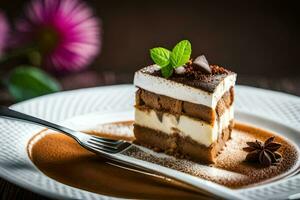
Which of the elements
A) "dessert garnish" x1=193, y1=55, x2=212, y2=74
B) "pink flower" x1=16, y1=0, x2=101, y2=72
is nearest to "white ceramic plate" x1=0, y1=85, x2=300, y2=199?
"dessert garnish" x1=193, y1=55, x2=212, y2=74

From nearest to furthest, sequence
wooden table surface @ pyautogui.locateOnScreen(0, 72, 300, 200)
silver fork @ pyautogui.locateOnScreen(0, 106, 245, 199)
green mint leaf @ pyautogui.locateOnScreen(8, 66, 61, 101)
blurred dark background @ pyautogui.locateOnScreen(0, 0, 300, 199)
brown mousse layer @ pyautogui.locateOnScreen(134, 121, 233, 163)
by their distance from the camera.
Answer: silver fork @ pyautogui.locateOnScreen(0, 106, 245, 199) < brown mousse layer @ pyautogui.locateOnScreen(134, 121, 233, 163) < green mint leaf @ pyautogui.locateOnScreen(8, 66, 61, 101) < wooden table surface @ pyautogui.locateOnScreen(0, 72, 300, 200) < blurred dark background @ pyautogui.locateOnScreen(0, 0, 300, 199)

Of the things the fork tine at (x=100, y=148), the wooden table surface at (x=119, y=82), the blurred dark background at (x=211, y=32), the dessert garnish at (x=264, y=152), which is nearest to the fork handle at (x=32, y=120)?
the fork tine at (x=100, y=148)

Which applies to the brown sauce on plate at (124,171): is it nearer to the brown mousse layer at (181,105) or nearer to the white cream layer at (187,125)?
the white cream layer at (187,125)

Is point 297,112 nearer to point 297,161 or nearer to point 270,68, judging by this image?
point 297,161

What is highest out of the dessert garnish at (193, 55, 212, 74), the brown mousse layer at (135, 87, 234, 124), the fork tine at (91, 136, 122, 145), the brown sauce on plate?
the dessert garnish at (193, 55, 212, 74)

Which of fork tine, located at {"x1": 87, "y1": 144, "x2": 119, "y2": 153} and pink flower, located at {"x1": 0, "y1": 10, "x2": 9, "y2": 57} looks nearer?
fork tine, located at {"x1": 87, "y1": 144, "x2": 119, "y2": 153}

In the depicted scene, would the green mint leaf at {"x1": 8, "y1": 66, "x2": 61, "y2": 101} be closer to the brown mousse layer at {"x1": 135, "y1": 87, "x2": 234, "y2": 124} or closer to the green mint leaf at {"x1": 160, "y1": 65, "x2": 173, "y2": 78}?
the brown mousse layer at {"x1": 135, "y1": 87, "x2": 234, "y2": 124}

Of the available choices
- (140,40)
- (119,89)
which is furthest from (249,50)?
(119,89)

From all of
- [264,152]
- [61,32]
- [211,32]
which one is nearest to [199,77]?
[264,152]
